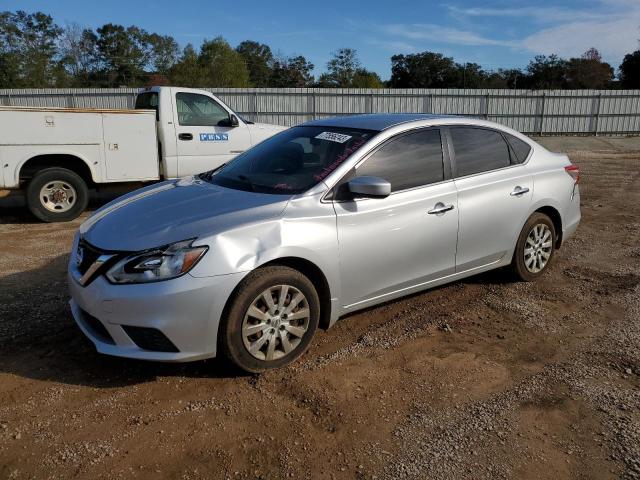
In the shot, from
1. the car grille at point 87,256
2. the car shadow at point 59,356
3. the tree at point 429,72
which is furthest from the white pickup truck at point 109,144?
the tree at point 429,72

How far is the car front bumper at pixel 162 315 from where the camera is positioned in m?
3.02

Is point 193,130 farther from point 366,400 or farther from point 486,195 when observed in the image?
point 366,400

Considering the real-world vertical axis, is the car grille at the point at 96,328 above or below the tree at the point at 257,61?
below

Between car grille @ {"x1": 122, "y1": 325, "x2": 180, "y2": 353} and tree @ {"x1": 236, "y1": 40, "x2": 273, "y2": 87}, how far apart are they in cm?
6594

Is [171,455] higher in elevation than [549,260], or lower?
lower

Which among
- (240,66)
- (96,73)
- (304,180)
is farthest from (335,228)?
(96,73)

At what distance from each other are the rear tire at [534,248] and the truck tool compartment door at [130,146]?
5872mm

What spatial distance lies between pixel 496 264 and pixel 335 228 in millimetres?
2000

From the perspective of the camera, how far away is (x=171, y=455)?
2703mm

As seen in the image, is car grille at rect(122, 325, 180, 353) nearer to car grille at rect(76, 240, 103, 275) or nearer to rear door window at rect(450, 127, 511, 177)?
car grille at rect(76, 240, 103, 275)

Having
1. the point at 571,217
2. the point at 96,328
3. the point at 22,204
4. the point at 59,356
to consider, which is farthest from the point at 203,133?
the point at 96,328

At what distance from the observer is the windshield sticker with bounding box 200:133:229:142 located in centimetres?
894

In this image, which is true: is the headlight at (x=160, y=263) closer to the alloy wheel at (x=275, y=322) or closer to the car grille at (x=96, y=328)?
the car grille at (x=96, y=328)

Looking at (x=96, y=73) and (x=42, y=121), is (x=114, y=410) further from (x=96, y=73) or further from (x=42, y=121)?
(x=96, y=73)
